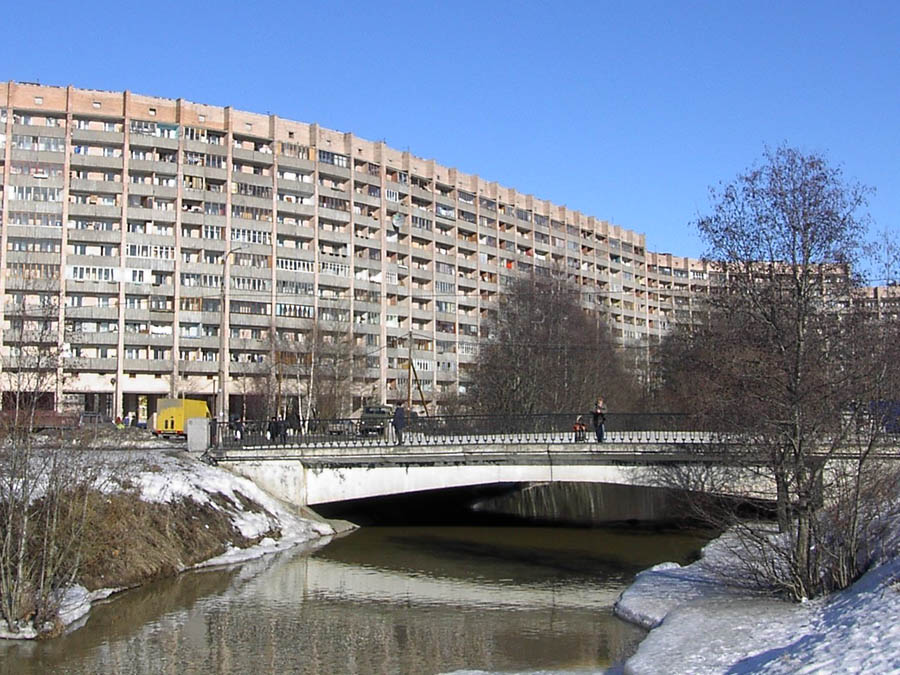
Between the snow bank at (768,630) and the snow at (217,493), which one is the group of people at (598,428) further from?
the snow bank at (768,630)

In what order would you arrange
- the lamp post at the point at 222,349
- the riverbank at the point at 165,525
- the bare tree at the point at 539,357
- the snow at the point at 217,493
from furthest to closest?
the bare tree at the point at 539,357
the lamp post at the point at 222,349
the snow at the point at 217,493
the riverbank at the point at 165,525

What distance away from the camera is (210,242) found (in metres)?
101

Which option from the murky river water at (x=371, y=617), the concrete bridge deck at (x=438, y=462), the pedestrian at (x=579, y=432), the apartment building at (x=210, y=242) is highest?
the apartment building at (x=210, y=242)

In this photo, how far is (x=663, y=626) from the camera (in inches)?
757

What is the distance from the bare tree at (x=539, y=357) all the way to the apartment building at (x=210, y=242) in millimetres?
15793

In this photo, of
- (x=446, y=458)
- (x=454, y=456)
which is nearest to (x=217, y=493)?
(x=446, y=458)

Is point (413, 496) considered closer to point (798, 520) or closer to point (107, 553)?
point (107, 553)

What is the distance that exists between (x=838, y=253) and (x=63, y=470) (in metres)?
18.1

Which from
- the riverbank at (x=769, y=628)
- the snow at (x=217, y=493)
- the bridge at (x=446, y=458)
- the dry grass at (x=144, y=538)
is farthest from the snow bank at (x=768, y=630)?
the bridge at (x=446, y=458)

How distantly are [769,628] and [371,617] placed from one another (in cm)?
984

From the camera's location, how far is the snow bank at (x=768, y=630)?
13.4 metres

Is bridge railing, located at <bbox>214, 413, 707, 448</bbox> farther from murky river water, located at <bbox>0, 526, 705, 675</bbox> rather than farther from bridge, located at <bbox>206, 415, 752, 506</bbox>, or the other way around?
murky river water, located at <bbox>0, 526, 705, 675</bbox>

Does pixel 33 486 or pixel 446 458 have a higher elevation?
pixel 33 486

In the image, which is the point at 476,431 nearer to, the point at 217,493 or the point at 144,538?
the point at 217,493
